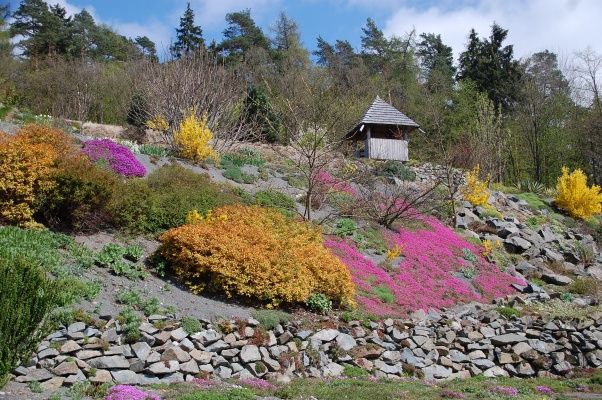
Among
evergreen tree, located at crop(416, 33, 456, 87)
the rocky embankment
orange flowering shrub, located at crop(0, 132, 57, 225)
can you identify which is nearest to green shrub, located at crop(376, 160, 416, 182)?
the rocky embankment

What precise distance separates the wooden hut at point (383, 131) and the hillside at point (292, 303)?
10.9 metres

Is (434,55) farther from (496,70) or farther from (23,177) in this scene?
(23,177)

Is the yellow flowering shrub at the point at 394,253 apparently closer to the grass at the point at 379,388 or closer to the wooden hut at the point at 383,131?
the grass at the point at 379,388

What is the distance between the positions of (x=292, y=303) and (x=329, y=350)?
1551mm

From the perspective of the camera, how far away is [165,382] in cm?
745

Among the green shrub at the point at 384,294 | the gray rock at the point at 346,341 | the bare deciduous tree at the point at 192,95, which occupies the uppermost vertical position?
the bare deciduous tree at the point at 192,95

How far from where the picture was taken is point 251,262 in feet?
34.2

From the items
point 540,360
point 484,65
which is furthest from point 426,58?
point 540,360

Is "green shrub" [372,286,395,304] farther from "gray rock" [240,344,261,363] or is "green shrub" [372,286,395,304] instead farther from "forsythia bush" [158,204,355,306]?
"gray rock" [240,344,261,363]

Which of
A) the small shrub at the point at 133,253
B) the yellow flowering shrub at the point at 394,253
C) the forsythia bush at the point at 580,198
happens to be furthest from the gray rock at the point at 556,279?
the small shrub at the point at 133,253

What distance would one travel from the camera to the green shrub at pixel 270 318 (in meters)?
9.57

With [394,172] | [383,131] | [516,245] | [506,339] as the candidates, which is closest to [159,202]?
[506,339]

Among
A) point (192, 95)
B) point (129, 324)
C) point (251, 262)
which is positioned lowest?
point (129, 324)

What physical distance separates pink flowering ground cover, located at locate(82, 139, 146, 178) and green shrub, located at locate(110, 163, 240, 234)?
683 mm
